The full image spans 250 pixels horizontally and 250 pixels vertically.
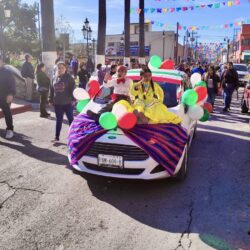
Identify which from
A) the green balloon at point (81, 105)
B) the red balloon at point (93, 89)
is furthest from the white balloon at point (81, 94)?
the red balloon at point (93, 89)

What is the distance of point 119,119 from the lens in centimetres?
484

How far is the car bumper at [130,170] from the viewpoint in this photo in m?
4.77

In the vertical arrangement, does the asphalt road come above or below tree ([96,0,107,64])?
below

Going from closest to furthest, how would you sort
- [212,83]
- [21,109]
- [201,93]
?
[201,93] < [21,109] < [212,83]

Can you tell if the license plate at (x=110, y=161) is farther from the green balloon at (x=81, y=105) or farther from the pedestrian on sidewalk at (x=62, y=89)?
the pedestrian on sidewalk at (x=62, y=89)

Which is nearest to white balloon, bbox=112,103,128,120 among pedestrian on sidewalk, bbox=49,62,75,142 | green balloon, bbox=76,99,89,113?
green balloon, bbox=76,99,89,113

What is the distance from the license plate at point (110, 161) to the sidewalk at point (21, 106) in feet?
22.9

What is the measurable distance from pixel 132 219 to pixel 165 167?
0.94 meters

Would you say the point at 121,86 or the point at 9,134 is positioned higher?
the point at 121,86

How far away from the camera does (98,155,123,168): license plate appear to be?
15.7ft

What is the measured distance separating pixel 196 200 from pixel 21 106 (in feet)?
28.7

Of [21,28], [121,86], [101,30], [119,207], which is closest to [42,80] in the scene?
[121,86]

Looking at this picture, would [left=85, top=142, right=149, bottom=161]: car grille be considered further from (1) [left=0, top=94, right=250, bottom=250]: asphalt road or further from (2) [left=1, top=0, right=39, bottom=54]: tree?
(2) [left=1, top=0, right=39, bottom=54]: tree

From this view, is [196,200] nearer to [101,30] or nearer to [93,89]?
[93,89]
